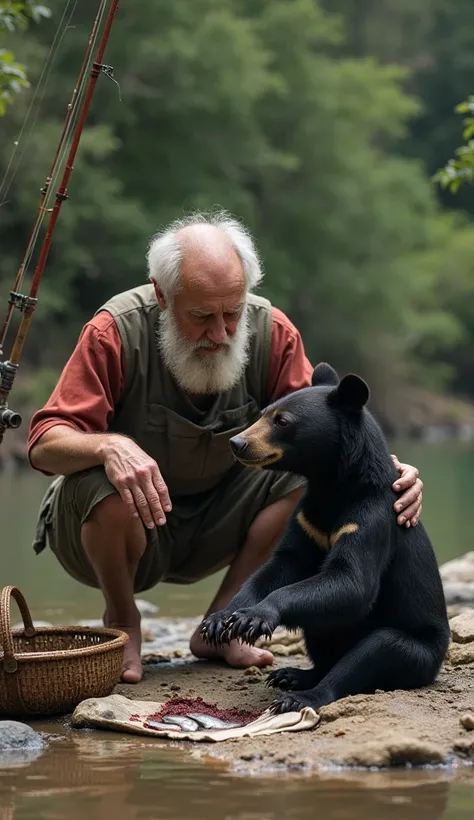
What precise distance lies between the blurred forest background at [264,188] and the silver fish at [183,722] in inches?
749

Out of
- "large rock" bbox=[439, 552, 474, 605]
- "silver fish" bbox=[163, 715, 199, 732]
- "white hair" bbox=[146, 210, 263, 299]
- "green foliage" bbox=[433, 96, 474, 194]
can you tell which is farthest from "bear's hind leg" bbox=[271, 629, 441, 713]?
"green foliage" bbox=[433, 96, 474, 194]

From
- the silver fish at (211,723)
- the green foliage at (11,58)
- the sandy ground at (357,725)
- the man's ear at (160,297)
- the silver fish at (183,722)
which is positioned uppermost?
the green foliage at (11,58)

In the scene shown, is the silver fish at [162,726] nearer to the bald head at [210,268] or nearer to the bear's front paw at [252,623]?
the bear's front paw at [252,623]

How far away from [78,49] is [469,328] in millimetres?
26218

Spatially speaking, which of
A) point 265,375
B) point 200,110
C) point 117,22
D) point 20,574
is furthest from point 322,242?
point 265,375

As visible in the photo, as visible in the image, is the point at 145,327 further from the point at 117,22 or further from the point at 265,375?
the point at 117,22

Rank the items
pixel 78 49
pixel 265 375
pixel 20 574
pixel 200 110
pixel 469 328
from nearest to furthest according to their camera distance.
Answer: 1. pixel 265 375
2. pixel 20 574
3. pixel 78 49
4. pixel 200 110
5. pixel 469 328

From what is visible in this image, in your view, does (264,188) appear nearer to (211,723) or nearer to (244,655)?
(244,655)

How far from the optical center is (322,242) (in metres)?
39.4

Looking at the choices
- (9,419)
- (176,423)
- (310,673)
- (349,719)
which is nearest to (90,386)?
(176,423)

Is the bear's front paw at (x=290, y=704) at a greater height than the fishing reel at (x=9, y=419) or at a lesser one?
lesser

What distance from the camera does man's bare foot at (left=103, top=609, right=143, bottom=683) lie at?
5098 mm

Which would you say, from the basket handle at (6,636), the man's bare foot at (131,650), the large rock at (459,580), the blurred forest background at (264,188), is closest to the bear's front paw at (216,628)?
the basket handle at (6,636)

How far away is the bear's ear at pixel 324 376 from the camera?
4.88 metres
